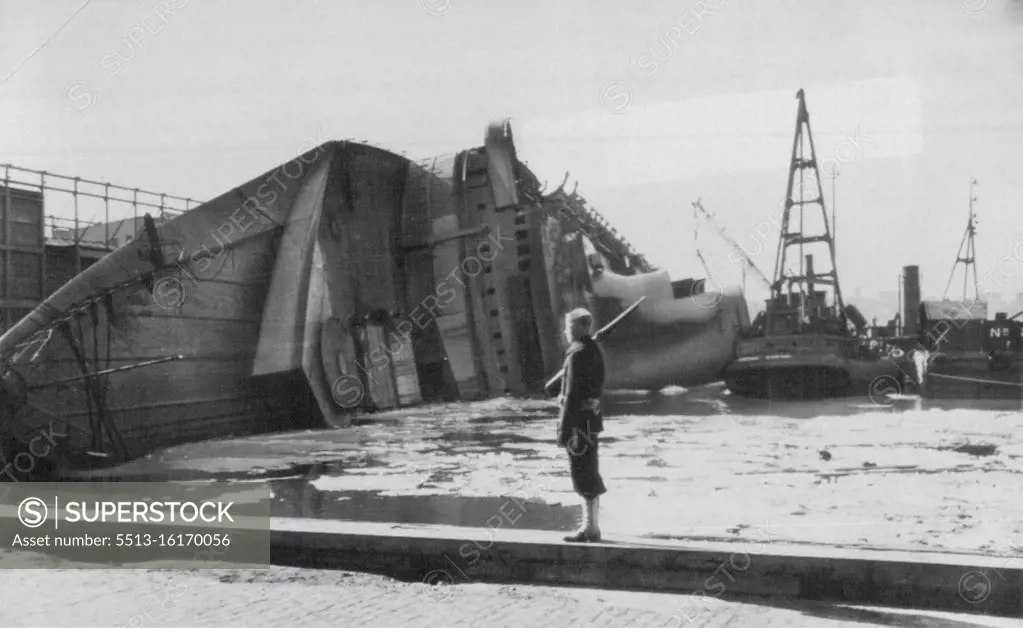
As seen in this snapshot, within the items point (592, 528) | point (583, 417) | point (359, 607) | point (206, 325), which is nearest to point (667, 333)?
point (206, 325)

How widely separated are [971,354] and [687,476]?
21.0 m

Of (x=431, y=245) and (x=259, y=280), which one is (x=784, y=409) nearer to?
(x=431, y=245)

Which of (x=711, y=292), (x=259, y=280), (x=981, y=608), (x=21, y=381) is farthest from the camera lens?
(x=711, y=292)

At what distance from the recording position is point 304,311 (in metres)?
13.9

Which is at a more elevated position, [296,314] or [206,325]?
[296,314]

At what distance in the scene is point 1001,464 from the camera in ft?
31.0

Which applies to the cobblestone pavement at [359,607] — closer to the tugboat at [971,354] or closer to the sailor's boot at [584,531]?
the sailor's boot at [584,531]

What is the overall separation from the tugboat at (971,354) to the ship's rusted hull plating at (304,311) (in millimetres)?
14207

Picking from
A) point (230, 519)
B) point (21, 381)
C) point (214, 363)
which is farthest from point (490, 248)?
point (230, 519)

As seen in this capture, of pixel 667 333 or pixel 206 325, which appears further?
pixel 667 333

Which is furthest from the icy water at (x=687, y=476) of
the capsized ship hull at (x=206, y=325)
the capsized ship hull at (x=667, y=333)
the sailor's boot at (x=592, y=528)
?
the capsized ship hull at (x=667, y=333)

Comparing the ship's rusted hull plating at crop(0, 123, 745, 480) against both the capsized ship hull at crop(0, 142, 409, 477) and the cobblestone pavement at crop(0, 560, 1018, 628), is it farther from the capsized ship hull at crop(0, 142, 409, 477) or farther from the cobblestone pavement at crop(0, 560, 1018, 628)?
the cobblestone pavement at crop(0, 560, 1018, 628)

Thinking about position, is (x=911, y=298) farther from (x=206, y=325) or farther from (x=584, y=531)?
(x=584, y=531)

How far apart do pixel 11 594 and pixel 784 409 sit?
20.1 m
